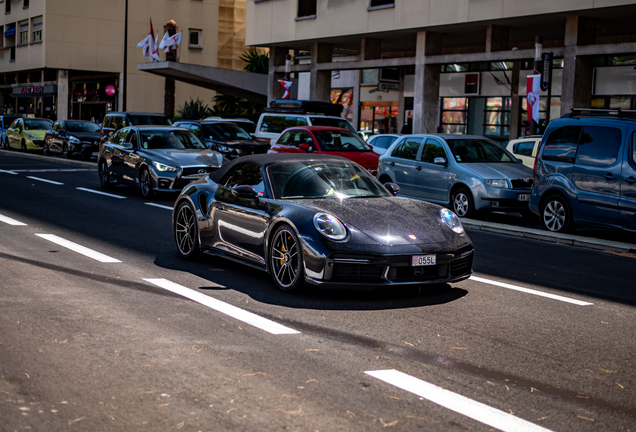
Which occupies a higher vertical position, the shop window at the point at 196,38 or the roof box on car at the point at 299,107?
the shop window at the point at 196,38

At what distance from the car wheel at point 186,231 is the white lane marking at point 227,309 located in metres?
1.18

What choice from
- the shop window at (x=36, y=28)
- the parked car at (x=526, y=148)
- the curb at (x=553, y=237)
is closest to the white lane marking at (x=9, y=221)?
the curb at (x=553, y=237)

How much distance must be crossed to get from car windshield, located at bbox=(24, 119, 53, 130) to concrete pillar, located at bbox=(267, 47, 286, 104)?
10553 mm

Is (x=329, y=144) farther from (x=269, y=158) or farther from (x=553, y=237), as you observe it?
(x=269, y=158)

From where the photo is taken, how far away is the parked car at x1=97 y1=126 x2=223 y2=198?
17.1m

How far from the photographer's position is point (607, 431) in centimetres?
409

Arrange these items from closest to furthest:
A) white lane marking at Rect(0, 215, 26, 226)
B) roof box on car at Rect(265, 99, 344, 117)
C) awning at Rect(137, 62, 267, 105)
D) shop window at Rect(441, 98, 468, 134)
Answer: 1. white lane marking at Rect(0, 215, 26, 226)
2. roof box on car at Rect(265, 99, 344, 117)
3. shop window at Rect(441, 98, 468, 134)
4. awning at Rect(137, 62, 267, 105)

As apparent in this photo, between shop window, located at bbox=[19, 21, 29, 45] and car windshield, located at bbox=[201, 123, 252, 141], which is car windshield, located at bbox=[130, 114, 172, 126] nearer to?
car windshield, located at bbox=[201, 123, 252, 141]

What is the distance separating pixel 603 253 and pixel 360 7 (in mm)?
22375

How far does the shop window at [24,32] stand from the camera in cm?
5844

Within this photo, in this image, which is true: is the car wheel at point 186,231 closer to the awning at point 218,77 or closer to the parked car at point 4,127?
the awning at point 218,77

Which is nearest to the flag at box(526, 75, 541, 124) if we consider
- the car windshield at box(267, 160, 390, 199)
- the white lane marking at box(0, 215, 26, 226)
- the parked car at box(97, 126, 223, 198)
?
the parked car at box(97, 126, 223, 198)

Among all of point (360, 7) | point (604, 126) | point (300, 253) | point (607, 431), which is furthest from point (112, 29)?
point (607, 431)

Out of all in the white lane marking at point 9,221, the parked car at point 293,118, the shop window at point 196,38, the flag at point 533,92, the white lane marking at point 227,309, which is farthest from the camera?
the shop window at point 196,38
